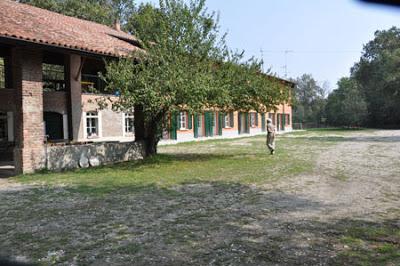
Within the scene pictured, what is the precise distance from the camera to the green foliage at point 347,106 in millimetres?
51375

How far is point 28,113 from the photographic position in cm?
1101

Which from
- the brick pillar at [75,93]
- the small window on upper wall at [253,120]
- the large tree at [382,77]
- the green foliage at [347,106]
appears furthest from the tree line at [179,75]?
the green foliage at [347,106]

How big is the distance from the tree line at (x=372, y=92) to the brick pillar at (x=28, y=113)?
39305 millimetres

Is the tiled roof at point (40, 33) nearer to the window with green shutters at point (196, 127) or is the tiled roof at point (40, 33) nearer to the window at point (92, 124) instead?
the window at point (92, 124)

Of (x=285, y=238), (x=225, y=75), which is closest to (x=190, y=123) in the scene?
(x=225, y=75)

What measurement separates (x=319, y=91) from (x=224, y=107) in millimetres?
83192

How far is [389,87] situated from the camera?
45875mm

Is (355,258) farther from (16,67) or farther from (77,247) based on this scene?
(16,67)

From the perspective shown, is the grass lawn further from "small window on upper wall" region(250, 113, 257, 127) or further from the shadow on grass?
"small window on upper wall" region(250, 113, 257, 127)

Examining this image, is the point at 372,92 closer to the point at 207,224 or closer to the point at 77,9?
the point at 77,9

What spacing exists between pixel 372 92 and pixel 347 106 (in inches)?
189

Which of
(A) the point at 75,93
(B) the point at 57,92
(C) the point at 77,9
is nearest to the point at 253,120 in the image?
(C) the point at 77,9

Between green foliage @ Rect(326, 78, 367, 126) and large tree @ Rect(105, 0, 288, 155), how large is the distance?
4012 centimetres

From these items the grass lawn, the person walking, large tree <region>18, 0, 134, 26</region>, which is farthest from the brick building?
large tree <region>18, 0, 134, 26</region>
